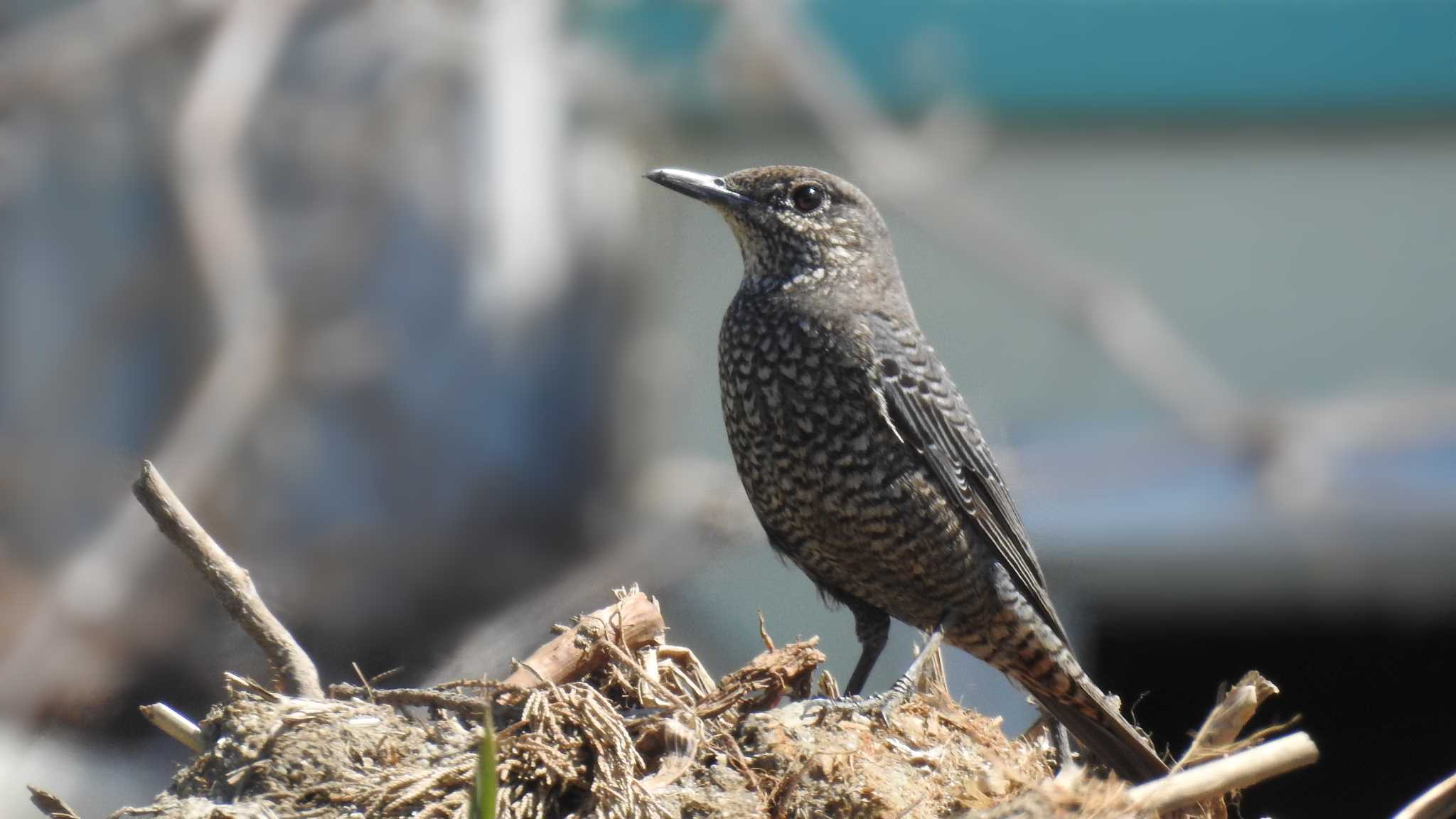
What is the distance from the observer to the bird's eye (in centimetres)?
327

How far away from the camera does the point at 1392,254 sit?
179 inches

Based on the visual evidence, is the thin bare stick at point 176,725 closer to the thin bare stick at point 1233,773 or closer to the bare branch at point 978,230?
the thin bare stick at point 1233,773

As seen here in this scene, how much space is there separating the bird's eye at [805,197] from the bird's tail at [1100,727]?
3.59ft

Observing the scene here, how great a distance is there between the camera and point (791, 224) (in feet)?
10.6

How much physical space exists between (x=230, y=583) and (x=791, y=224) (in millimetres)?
1477

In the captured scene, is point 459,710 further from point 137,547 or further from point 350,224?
point 350,224

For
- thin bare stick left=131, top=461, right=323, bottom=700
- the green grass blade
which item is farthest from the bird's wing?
the green grass blade

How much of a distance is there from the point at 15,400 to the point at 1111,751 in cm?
335

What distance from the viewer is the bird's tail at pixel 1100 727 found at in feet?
9.56

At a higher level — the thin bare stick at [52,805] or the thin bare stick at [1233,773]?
the thin bare stick at [52,805]

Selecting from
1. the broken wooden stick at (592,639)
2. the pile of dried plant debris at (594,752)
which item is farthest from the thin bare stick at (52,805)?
the broken wooden stick at (592,639)

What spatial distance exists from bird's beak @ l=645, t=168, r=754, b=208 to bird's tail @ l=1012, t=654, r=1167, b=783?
3.84ft

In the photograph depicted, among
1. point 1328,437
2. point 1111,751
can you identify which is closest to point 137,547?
point 1111,751

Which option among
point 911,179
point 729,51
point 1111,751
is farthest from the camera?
point 729,51
